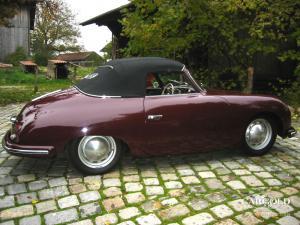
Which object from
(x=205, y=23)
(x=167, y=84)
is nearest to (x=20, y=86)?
(x=205, y=23)

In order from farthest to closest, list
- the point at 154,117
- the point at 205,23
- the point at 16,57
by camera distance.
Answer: the point at 16,57 < the point at 205,23 < the point at 154,117

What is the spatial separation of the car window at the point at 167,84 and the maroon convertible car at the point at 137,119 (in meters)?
0.02

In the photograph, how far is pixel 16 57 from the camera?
26734 mm

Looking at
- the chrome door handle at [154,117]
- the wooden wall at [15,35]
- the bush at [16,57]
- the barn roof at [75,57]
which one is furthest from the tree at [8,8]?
the barn roof at [75,57]

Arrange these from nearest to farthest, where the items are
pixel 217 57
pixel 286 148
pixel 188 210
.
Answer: pixel 188 210 → pixel 286 148 → pixel 217 57

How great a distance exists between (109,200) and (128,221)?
20.1 inches

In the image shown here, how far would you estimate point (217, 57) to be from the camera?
12.4 meters

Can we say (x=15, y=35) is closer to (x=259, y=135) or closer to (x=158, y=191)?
(x=259, y=135)

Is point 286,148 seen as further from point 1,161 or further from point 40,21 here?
point 40,21

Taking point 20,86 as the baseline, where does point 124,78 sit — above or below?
above

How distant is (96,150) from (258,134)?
8.23 feet

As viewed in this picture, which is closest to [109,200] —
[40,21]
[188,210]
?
[188,210]

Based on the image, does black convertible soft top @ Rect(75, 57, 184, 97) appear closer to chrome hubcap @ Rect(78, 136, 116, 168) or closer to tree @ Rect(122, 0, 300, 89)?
chrome hubcap @ Rect(78, 136, 116, 168)

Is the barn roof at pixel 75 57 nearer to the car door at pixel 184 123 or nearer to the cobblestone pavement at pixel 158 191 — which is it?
the cobblestone pavement at pixel 158 191
